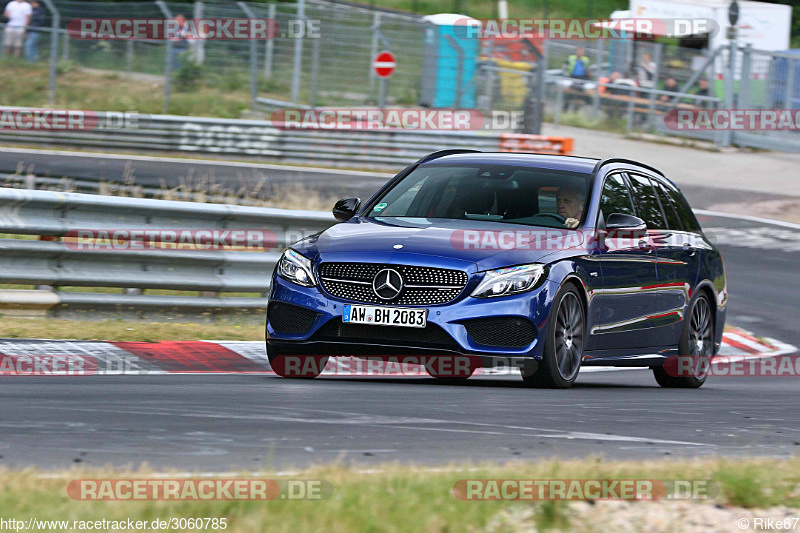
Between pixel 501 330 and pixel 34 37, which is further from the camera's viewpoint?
pixel 34 37

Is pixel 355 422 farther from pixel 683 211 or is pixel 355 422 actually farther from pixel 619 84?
pixel 619 84

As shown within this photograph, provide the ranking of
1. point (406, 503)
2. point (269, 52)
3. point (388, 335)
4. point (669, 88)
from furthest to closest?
point (669, 88) < point (269, 52) < point (388, 335) < point (406, 503)

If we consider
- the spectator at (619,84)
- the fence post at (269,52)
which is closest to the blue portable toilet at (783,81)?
the spectator at (619,84)

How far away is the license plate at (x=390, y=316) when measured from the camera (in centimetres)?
803

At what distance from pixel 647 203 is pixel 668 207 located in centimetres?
45

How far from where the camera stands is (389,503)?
4246mm

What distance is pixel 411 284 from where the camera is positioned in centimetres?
809

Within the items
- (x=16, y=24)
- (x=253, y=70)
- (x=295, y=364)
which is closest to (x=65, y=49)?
(x=16, y=24)

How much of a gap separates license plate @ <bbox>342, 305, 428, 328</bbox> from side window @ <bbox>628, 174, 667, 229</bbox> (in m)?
2.53

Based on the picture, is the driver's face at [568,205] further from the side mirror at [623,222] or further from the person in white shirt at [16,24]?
the person in white shirt at [16,24]

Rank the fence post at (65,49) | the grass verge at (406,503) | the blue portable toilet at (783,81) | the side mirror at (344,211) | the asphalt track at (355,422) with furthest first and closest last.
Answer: the blue portable toilet at (783,81) → the fence post at (65,49) → the side mirror at (344,211) → the asphalt track at (355,422) → the grass verge at (406,503)

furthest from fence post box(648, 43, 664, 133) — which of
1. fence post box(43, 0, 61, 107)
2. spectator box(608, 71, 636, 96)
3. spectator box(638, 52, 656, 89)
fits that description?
fence post box(43, 0, 61, 107)

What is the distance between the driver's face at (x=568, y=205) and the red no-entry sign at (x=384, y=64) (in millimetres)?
18121

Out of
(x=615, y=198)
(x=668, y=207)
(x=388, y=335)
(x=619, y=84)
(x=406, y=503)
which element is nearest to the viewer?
(x=406, y=503)
